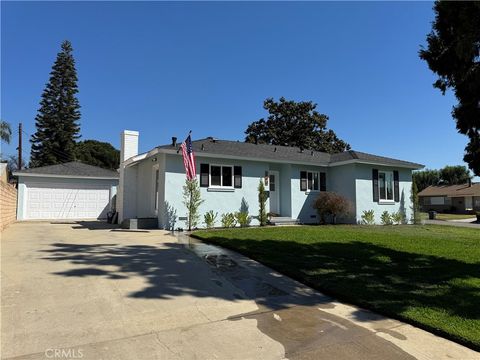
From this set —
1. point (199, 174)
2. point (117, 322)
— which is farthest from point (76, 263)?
point (199, 174)

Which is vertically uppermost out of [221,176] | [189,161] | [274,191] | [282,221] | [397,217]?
[189,161]

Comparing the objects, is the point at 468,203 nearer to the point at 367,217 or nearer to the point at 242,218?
the point at 367,217

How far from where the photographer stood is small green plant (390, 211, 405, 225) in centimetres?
2025

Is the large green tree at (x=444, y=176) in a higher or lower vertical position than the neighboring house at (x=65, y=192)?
higher

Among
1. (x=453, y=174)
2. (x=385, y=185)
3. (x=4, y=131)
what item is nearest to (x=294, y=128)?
(x=385, y=185)

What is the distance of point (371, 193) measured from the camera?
19.8 meters

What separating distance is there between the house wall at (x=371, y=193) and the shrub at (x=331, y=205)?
113cm

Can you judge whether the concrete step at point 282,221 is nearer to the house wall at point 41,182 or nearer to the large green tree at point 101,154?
the house wall at point 41,182

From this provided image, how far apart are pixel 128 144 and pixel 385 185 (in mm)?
14032

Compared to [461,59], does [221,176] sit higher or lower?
lower

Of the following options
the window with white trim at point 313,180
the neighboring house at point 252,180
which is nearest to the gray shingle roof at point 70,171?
the neighboring house at point 252,180

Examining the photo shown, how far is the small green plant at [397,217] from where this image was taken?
2025 cm

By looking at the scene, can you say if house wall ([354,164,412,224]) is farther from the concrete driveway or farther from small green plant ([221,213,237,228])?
the concrete driveway

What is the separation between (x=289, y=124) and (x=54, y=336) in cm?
4034
